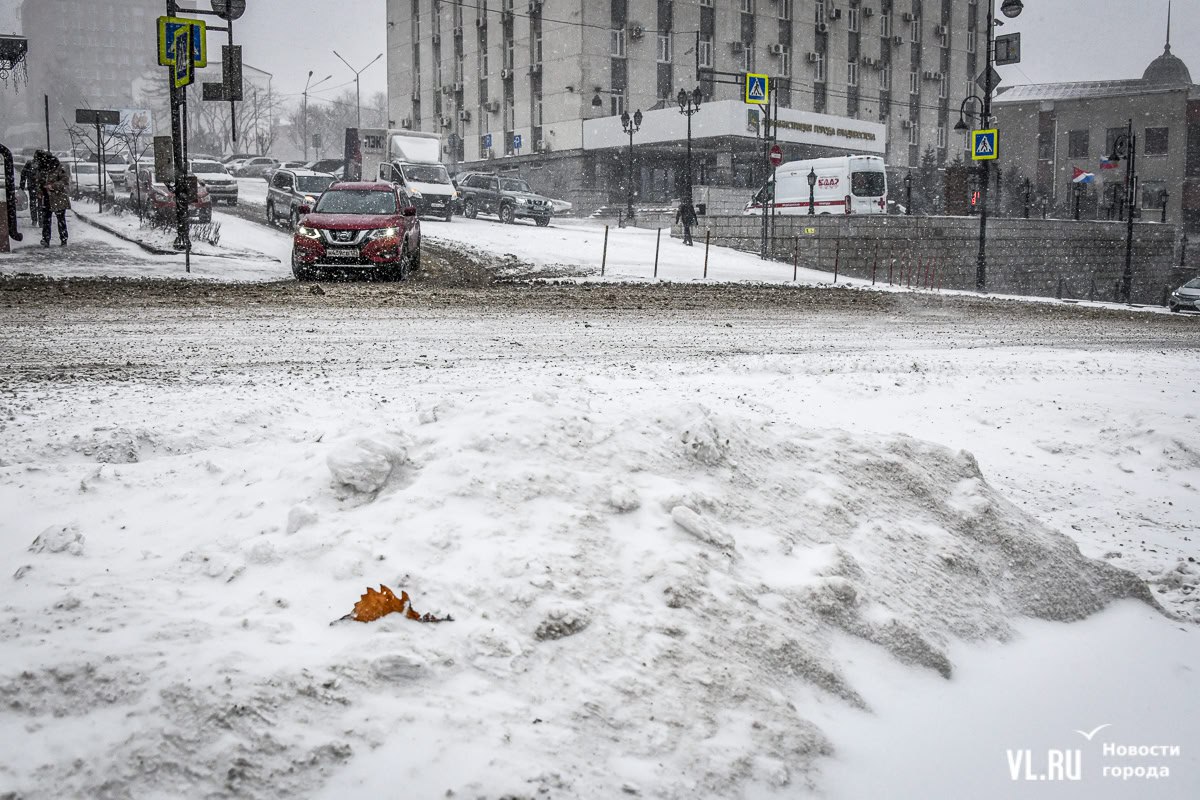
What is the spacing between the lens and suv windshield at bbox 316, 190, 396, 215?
1747 cm

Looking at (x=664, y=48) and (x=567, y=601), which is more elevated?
(x=664, y=48)

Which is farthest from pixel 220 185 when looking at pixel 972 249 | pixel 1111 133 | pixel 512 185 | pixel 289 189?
pixel 1111 133

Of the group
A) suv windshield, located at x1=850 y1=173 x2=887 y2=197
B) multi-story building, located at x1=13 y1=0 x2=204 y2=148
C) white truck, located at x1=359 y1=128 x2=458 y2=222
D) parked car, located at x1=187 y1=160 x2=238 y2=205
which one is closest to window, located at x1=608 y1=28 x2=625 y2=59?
white truck, located at x1=359 y1=128 x2=458 y2=222

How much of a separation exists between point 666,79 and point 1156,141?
31748 millimetres

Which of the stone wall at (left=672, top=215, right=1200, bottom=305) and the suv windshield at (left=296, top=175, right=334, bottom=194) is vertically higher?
the suv windshield at (left=296, top=175, right=334, bottom=194)

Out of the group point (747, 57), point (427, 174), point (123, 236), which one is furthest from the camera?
point (747, 57)

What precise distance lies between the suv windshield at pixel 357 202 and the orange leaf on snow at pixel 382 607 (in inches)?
596

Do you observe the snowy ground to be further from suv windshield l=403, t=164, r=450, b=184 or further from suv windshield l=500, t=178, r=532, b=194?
suv windshield l=500, t=178, r=532, b=194

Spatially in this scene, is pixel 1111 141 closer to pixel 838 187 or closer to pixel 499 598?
pixel 838 187

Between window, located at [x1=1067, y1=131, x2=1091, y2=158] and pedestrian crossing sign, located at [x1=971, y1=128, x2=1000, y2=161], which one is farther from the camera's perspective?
window, located at [x1=1067, y1=131, x2=1091, y2=158]

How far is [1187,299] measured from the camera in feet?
91.1

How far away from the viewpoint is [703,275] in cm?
2270

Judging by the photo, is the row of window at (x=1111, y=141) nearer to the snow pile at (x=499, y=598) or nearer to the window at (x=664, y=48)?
the window at (x=664, y=48)

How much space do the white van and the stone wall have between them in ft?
6.04
